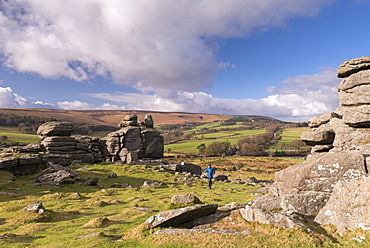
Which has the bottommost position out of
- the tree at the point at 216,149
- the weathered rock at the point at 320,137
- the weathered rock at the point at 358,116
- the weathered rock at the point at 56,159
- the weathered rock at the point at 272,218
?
the tree at the point at 216,149

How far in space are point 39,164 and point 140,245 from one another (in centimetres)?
Answer: 3768

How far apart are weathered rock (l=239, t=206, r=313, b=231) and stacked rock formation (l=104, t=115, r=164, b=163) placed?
190ft

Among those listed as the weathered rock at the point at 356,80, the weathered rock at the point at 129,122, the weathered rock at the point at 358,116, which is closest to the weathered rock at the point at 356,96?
the weathered rock at the point at 356,80

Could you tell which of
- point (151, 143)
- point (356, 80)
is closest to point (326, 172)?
point (356, 80)

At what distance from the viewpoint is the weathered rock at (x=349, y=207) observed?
27.7 feet

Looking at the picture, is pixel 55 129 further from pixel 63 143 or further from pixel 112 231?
pixel 112 231

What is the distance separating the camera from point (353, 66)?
2588cm

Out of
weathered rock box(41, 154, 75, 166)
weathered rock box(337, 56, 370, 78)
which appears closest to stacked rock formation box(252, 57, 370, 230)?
weathered rock box(337, 56, 370, 78)

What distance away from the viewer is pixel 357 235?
783cm

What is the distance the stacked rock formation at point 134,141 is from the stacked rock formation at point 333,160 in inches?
2139

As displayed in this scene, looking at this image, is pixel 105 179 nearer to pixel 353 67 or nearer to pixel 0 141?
pixel 353 67

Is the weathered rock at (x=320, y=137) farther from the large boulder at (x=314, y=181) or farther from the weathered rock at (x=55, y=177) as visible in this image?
the weathered rock at (x=55, y=177)

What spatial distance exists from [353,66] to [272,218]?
87.7ft

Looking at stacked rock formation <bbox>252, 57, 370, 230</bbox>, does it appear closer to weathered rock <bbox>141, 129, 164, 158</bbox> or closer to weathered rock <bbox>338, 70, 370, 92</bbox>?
weathered rock <bbox>338, 70, 370, 92</bbox>
